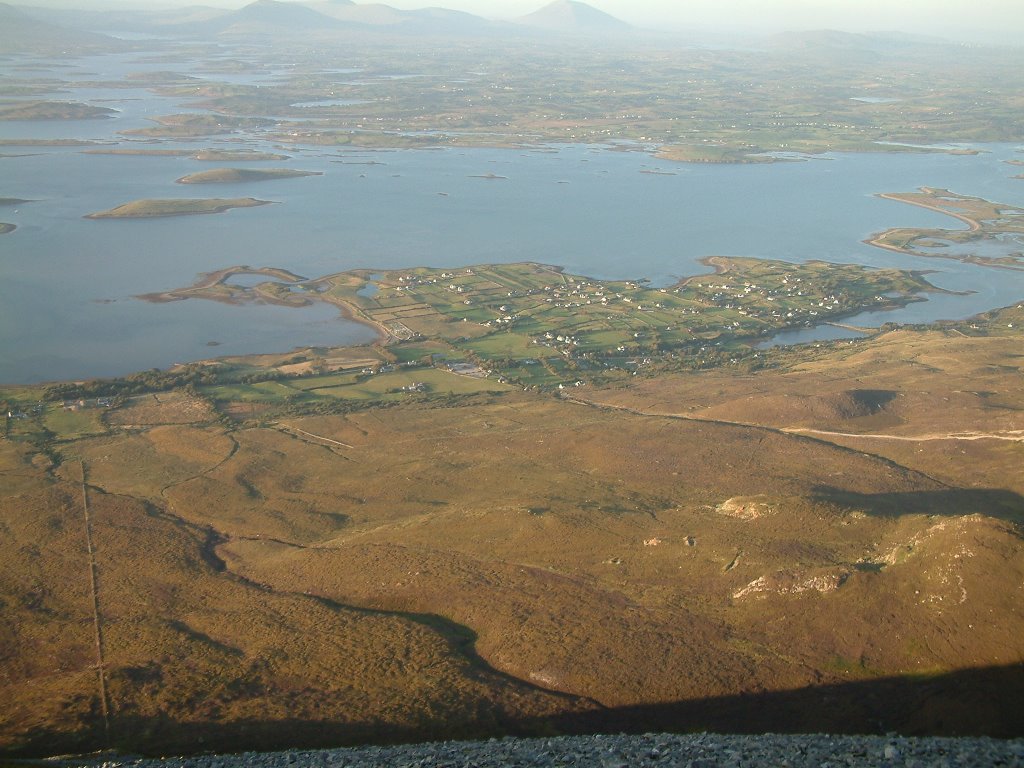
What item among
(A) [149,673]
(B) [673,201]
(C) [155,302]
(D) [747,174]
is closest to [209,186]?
(C) [155,302]

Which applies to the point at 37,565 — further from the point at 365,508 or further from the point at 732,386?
the point at 732,386

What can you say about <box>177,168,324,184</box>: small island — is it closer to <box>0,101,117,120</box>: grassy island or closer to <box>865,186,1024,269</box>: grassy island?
<box>0,101,117,120</box>: grassy island

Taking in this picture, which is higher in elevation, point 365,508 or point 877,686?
point 877,686

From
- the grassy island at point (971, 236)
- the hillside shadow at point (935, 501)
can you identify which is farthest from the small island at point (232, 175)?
the hillside shadow at point (935, 501)

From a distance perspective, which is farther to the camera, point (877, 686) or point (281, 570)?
point (281, 570)

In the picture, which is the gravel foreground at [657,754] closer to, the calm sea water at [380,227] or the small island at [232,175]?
the calm sea water at [380,227]

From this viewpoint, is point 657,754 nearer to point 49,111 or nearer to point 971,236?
point 971,236

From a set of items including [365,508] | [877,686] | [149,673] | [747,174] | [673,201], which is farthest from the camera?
[747,174]
